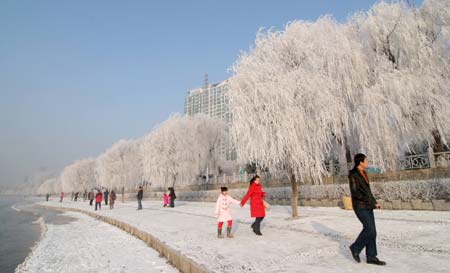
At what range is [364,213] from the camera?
4.82 meters

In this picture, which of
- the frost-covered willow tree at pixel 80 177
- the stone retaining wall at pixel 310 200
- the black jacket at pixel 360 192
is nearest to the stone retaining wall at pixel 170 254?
the black jacket at pixel 360 192

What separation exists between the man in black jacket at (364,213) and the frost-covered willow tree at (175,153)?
2840 cm

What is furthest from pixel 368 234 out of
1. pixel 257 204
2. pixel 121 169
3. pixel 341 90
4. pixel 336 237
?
pixel 121 169

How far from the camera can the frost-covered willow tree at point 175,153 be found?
32406 millimetres

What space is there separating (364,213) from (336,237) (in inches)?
120

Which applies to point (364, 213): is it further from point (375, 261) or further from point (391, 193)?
point (391, 193)

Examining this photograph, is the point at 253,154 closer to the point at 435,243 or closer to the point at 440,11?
the point at 435,243

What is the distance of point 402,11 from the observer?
17.3m

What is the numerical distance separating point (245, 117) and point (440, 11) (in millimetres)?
12763

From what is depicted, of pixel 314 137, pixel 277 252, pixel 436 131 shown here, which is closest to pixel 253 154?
pixel 314 137

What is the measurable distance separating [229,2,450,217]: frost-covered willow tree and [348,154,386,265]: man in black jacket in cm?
621

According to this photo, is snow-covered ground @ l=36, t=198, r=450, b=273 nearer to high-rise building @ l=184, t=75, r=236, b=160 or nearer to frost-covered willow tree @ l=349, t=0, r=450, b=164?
frost-covered willow tree @ l=349, t=0, r=450, b=164

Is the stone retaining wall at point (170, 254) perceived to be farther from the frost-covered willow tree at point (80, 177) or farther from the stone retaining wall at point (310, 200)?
the frost-covered willow tree at point (80, 177)

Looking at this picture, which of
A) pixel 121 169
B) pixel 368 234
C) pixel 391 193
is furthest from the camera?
pixel 121 169
